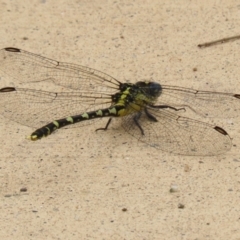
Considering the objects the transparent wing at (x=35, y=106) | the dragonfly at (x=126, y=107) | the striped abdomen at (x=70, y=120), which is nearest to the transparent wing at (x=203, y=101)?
the dragonfly at (x=126, y=107)

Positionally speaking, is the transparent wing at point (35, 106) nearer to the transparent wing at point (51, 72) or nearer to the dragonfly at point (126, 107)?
the dragonfly at point (126, 107)

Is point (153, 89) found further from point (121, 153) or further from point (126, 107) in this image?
point (121, 153)

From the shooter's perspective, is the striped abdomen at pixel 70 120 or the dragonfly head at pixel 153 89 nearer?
the striped abdomen at pixel 70 120

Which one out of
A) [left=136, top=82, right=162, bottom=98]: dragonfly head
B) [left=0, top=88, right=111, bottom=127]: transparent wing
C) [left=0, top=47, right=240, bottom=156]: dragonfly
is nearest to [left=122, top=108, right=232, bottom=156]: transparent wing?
[left=0, top=47, right=240, bottom=156]: dragonfly

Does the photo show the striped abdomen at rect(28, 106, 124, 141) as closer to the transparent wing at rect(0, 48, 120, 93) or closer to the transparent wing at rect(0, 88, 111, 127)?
the transparent wing at rect(0, 88, 111, 127)

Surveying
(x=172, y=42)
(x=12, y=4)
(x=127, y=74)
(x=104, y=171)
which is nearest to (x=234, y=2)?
(x=172, y=42)

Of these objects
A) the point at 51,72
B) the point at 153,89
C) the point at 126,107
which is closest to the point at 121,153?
the point at 126,107

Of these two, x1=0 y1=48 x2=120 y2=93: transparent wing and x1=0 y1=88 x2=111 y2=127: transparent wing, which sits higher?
x1=0 y1=48 x2=120 y2=93: transparent wing
